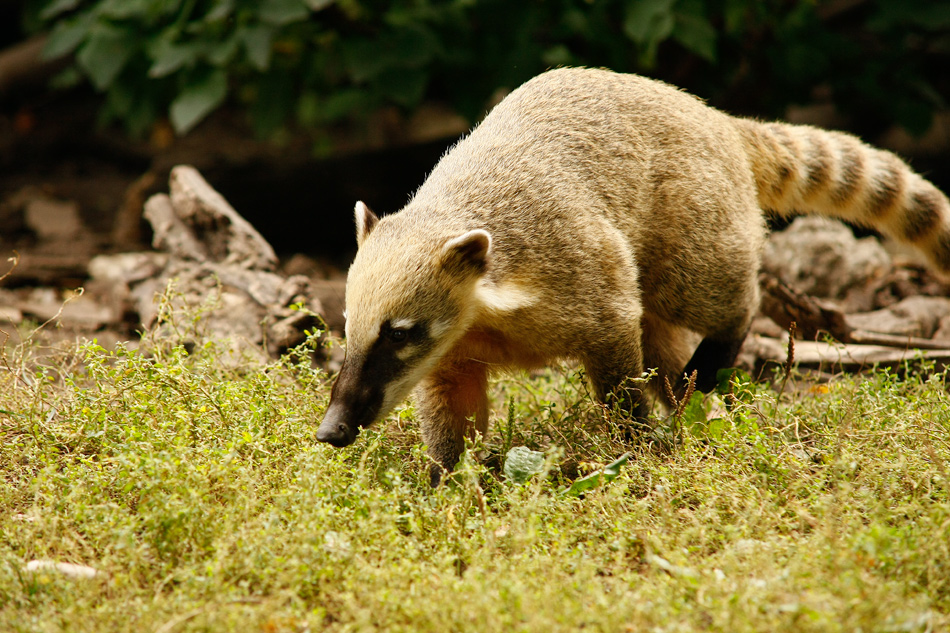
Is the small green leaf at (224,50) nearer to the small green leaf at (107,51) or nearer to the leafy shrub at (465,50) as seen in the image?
the leafy shrub at (465,50)

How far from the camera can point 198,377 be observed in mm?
3877

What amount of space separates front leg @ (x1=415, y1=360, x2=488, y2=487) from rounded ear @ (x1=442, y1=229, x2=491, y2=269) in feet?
1.98

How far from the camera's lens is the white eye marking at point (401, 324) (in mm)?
3543

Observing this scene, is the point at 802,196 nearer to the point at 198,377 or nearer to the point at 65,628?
the point at 198,377

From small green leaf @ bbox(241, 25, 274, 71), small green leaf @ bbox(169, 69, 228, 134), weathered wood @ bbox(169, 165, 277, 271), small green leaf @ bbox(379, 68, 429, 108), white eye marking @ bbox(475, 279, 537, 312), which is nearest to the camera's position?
white eye marking @ bbox(475, 279, 537, 312)

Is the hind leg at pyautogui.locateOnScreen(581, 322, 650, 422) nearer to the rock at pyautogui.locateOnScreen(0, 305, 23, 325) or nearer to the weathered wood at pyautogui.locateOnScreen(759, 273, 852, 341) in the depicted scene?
the weathered wood at pyautogui.locateOnScreen(759, 273, 852, 341)

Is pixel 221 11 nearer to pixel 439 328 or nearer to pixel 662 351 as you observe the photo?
pixel 439 328

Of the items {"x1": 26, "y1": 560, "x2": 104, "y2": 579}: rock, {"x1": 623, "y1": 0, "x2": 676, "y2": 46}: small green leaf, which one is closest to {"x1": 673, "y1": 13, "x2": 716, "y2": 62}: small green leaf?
{"x1": 623, "y1": 0, "x2": 676, "y2": 46}: small green leaf

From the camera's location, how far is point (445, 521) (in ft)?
10.2

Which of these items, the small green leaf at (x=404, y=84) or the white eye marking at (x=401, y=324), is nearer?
the white eye marking at (x=401, y=324)

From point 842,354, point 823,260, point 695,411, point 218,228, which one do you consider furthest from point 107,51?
point 842,354

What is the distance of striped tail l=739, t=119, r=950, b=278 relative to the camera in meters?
4.85

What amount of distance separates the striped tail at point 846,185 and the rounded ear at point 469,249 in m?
2.04

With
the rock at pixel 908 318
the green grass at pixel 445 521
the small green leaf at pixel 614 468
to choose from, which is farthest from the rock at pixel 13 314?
the rock at pixel 908 318
